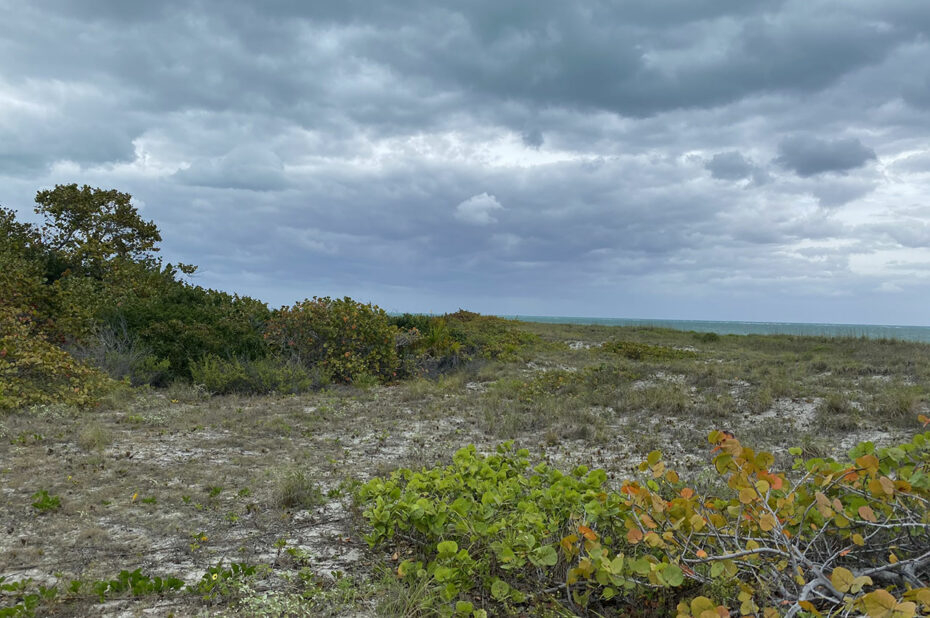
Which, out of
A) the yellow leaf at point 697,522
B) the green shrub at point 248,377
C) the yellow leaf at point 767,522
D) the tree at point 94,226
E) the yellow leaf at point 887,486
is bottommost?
the green shrub at point 248,377

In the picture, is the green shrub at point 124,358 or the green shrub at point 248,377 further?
the green shrub at point 124,358

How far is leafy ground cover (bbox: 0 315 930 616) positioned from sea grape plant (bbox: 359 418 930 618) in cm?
2

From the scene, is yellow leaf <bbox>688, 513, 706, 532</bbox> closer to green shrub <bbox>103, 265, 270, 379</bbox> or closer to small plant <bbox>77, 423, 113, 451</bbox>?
small plant <bbox>77, 423, 113, 451</bbox>

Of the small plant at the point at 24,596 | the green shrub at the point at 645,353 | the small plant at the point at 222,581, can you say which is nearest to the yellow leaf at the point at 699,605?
the small plant at the point at 222,581

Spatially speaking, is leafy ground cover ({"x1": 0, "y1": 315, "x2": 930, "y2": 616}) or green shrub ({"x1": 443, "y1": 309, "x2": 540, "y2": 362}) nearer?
leafy ground cover ({"x1": 0, "y1": 315, "x2": 930, "y2": 616})

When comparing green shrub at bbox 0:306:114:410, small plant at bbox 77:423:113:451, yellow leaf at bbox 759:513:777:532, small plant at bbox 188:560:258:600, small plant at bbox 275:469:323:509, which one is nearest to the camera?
yellow leaf at bbox 759:513:777:532

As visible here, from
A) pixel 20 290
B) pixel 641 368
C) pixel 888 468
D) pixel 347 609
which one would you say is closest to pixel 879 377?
pixel 641 368

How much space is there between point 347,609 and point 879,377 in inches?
488

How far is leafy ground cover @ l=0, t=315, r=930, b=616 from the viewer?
2.87m

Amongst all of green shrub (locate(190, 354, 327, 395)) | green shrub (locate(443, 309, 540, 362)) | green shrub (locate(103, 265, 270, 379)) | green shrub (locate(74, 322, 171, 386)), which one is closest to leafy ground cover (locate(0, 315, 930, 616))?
green shrub (locate(190, 354, 327, 395))

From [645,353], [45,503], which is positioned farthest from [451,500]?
[645,353]

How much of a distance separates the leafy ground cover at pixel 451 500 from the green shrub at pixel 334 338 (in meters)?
1.26

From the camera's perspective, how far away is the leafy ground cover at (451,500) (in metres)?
2.87

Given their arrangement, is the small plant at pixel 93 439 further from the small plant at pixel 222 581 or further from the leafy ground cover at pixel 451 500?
the small plant at pixel 222 581
